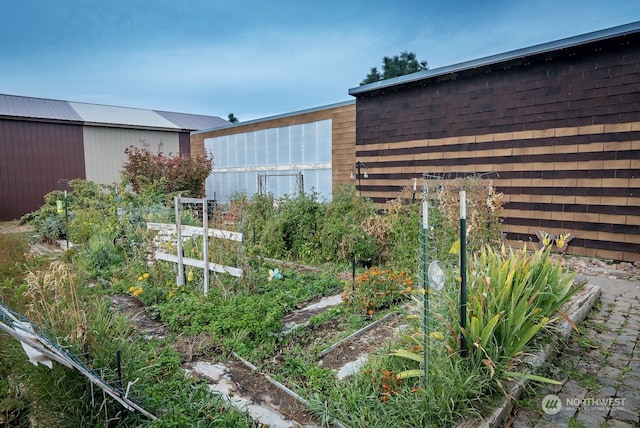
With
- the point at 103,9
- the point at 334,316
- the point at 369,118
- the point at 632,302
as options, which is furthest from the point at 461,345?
the point at 103,9

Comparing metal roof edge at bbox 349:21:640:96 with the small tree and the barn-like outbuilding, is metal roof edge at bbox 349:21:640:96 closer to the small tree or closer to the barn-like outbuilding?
the barn-like outbuilding

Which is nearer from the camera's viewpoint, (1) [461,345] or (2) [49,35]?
(1) [461,345]

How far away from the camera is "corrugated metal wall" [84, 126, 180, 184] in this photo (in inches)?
616

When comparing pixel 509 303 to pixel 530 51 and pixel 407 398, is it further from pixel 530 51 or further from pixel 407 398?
pixel 530 51

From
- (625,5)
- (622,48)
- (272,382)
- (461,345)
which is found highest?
(625,5)

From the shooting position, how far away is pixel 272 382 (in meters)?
2.57

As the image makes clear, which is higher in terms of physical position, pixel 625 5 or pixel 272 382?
pixel 625 5

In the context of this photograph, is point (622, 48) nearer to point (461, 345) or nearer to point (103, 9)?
point (461, 345)

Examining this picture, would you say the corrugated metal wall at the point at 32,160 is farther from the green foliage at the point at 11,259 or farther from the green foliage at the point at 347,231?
the green foliage at the point at 347,231

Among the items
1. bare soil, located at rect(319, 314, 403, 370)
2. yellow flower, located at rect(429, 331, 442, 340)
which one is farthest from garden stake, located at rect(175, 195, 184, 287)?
yellow flower, located at rect(429, 331, 442, 340)

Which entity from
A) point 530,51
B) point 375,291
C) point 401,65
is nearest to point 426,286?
point 375,291

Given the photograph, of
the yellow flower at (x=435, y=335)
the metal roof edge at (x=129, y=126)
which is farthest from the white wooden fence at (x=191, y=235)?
the metal roof edge at (x=129, y=126)

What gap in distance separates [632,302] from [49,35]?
15.6 meters

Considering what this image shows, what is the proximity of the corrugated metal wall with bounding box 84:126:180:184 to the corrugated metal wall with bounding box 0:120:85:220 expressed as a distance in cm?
36
